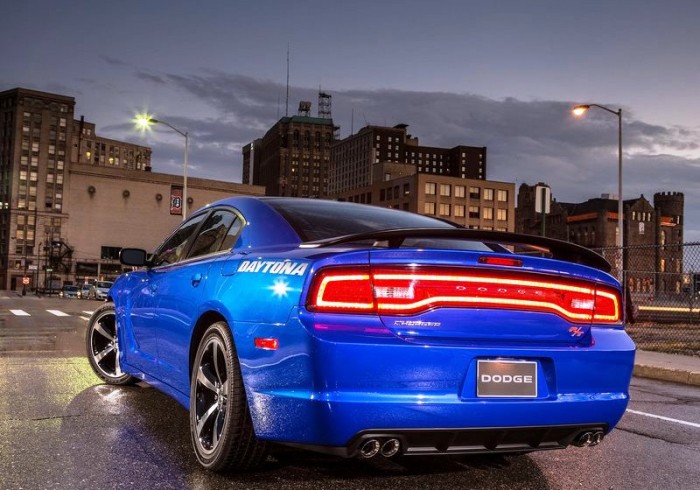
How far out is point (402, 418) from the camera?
3143 millimetres

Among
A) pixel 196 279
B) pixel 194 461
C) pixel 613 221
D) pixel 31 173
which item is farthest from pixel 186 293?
pixel 613 221

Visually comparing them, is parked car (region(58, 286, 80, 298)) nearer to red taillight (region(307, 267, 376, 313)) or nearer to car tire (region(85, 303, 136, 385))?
car tire (region(85, 303, 136, 385))

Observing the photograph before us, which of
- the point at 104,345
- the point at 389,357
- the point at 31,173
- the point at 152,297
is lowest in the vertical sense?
the point at 104,345

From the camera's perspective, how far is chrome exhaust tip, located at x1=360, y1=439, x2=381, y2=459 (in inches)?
125

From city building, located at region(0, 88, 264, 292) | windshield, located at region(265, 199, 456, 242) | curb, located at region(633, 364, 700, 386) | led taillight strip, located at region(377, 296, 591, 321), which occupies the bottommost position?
curb, located at region(633, 364, 700, 386)

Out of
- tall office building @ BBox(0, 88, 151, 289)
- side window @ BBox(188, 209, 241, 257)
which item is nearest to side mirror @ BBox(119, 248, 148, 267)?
side window @ BBox(188, 209, 241, 257)

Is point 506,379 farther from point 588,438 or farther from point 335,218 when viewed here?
point 335,218

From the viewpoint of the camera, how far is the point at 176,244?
17.9ft

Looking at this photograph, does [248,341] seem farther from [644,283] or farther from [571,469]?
[644,283]

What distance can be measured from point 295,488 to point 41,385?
158 inches

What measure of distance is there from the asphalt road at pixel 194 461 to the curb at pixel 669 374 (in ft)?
12.8

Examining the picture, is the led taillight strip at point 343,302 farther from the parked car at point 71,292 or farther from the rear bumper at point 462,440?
the parked car at point 71,292

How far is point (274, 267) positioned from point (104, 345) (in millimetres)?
3935

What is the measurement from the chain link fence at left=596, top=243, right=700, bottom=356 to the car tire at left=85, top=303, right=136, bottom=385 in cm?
810
